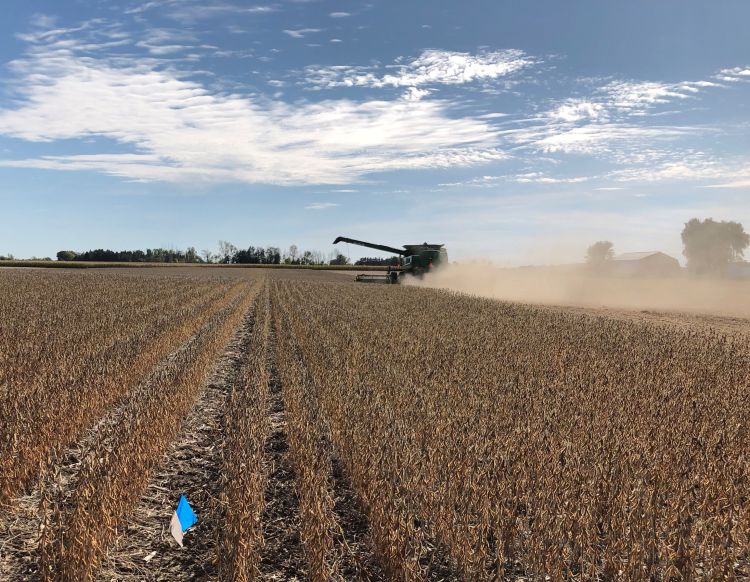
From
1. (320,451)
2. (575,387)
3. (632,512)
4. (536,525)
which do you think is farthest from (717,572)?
(575,387)

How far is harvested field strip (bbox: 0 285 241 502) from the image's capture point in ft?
19.3

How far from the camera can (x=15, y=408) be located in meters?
7.04

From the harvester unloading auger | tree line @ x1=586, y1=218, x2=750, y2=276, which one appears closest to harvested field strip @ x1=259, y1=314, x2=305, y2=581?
the harvester unloading auger

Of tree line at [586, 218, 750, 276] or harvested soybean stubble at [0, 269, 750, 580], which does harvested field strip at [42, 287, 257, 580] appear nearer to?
harvested soybean stubble at [0, 269, 750, 580]

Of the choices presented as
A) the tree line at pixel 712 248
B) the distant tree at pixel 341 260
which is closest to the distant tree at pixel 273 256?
the distant tree at pixel 341 260

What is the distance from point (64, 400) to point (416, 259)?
35982 mm

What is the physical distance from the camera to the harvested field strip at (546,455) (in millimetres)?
4215

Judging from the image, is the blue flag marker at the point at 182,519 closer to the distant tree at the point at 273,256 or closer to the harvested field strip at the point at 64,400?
the harvested field strip at the point at 64,400

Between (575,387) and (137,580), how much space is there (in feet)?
22.8

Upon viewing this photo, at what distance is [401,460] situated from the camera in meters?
5.56

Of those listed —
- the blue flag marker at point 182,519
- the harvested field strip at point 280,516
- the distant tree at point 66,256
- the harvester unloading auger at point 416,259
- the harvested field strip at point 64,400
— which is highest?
the distant tree at point 66,256

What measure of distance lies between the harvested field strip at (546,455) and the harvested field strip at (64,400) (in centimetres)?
330

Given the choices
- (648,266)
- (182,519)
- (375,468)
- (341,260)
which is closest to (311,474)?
(375,468)

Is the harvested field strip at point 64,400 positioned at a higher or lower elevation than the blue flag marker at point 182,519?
higher
